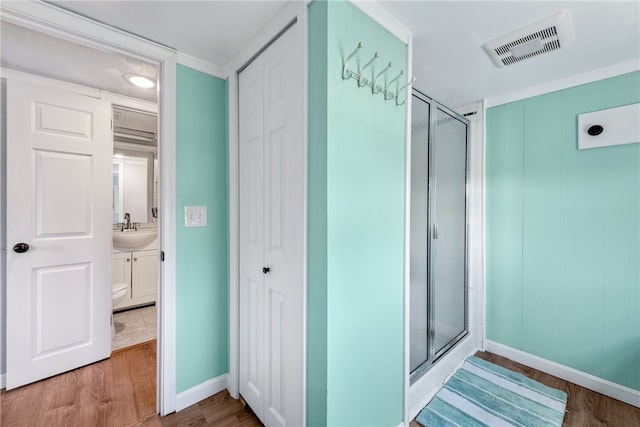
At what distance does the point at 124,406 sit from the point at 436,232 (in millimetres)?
2334

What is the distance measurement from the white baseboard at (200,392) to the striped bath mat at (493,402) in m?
1.28

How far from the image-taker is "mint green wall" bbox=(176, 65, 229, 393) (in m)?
1.71

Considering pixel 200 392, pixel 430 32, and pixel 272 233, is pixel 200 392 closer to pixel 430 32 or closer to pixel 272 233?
pixel 272 233

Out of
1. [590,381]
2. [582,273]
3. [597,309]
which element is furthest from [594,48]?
[590,381]

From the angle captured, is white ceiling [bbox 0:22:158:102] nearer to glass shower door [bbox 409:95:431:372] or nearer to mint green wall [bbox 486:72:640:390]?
glass shower door [bbox 409:95:431:372]

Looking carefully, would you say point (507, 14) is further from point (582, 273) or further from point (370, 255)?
point (582, 273)

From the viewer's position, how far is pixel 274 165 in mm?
1436

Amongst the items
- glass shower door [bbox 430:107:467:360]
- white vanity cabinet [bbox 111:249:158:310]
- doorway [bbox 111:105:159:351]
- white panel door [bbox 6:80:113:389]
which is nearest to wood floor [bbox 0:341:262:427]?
white panel door [bbox 6:80:113:389]

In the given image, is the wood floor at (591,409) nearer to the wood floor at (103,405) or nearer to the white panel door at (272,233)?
the white panel door at (272,233)

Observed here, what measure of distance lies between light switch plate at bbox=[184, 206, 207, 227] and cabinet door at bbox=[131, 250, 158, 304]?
1991mm

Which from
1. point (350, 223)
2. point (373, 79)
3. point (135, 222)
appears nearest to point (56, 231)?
point (135, 222)

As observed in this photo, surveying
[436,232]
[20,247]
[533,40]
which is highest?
[533,40]

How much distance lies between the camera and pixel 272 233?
146cm

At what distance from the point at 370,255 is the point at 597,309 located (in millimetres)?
1850
